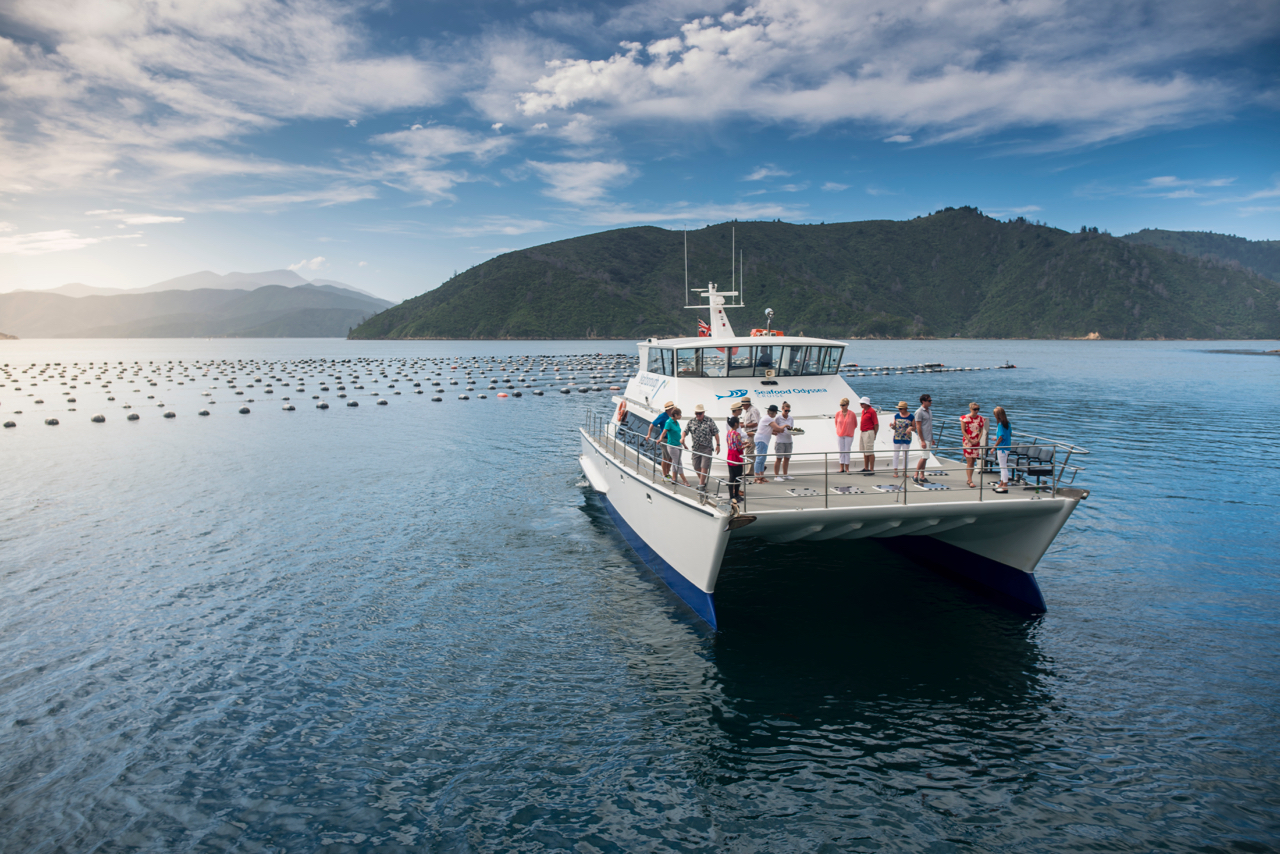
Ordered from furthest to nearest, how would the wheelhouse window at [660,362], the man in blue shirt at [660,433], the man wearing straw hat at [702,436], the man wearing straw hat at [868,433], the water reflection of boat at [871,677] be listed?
the wheelhouse window at [660,362] → the man wearing straw hat at [868,433] → the man in blue shirt at [660,433] → the man wearing straw hat at [702,436] → the water reflection of boat at [871,677]

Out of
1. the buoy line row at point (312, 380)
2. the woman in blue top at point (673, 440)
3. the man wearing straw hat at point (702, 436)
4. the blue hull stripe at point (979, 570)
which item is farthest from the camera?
the buoy line row at point (312, 380)

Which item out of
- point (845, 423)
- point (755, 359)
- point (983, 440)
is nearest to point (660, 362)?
point (755, 359)

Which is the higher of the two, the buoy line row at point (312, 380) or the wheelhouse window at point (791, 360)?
the wheelhouse window at point (791, 360)

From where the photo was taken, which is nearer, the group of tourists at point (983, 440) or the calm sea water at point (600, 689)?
the calm sea water at point (600, 689)

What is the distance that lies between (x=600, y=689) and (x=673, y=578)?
3.70 metres

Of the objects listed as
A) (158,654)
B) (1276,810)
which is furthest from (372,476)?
(1276,810)

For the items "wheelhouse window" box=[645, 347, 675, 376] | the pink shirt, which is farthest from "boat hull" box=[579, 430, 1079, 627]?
"wheelhouse window" box=[645, 347, 675, 376]

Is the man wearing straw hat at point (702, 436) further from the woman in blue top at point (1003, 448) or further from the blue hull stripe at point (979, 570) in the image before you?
the blue hull stripe at point (979, 570)

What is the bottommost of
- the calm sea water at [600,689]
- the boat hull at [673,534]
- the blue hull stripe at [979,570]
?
the calm sea water at [600,689]

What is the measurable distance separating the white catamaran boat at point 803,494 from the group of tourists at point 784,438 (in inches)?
11.0

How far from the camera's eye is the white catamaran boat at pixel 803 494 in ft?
38.1

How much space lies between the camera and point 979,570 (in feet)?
47.4

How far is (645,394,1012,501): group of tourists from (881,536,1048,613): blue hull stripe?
6.76ft

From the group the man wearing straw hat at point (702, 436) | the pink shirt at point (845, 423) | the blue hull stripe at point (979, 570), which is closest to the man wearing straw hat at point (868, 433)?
the pink shirt at point (845, 423)
